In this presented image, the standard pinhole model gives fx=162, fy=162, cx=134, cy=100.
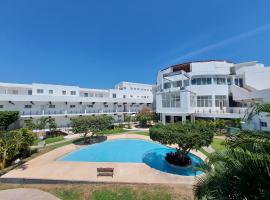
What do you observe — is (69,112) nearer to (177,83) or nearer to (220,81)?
(177,83)

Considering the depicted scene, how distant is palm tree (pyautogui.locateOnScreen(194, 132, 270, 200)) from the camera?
401cm

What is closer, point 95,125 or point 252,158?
point 252,158

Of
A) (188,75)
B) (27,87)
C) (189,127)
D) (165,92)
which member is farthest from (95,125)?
(27,87)

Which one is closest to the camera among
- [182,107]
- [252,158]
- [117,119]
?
[252,158]

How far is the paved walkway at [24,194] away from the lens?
8.87 meters

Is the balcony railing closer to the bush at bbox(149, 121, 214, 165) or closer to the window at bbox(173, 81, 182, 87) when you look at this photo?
the window at bbox(173, 81, 182, 87)

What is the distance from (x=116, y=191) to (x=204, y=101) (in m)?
27.6

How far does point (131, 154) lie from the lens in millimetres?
17594

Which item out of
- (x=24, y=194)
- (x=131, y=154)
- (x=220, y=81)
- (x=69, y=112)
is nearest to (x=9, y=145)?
(x=24, y=194)

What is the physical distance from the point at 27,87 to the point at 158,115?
3173 centimetres

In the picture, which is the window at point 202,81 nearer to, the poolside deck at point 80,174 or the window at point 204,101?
the window at point 204,101

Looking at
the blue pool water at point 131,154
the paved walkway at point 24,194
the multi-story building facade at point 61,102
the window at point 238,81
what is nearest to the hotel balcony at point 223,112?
the window at point 238,81

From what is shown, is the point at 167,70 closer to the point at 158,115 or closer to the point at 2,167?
the point at 158,115

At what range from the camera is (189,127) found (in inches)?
528
